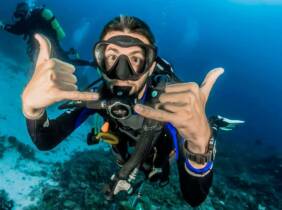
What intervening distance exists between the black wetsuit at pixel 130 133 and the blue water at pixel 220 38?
36.9 meters

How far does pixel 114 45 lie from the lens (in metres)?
3.28

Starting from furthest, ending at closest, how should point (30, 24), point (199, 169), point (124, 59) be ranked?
point (30, 24) < point (124, 59) < point (199, 169)

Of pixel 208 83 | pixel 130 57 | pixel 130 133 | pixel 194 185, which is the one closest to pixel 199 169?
pixel 194 185

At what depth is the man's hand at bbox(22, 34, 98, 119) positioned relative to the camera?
2412mm

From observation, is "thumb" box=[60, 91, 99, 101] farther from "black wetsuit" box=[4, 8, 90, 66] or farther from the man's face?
"black wetsuit" box=[4, 8, 90, 66]

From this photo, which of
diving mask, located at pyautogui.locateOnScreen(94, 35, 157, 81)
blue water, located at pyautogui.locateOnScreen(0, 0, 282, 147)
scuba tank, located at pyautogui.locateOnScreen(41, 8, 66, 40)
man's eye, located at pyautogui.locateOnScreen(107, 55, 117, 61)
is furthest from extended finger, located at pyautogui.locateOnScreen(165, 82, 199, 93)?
blue water, located at pyautogui.locateOnScreen(0, 0, 282, 147)

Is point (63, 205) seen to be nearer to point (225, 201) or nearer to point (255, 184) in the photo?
point (225, 201)

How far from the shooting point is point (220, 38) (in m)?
112

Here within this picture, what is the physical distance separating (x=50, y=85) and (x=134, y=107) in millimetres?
705

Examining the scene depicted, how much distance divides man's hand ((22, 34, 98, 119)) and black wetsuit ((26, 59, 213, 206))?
70cm

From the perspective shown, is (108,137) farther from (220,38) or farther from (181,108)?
(220,38)

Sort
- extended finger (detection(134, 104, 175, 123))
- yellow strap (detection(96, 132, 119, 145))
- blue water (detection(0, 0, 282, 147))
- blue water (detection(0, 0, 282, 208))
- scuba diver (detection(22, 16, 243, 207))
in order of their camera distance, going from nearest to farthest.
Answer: extended finger (detection(134, 104, 175, 123)) < scuba diver (detection(22, 16, 243, 207)) < yellow strap (detection(96, 132, 119, 145)) < blue water (detection(0, 0, 282, 208)) < blue water (detection(0, 0, 282, 147))

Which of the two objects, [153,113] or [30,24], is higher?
[30,24]

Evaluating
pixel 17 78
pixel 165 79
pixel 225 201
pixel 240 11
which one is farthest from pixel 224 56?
pixel 165 79
